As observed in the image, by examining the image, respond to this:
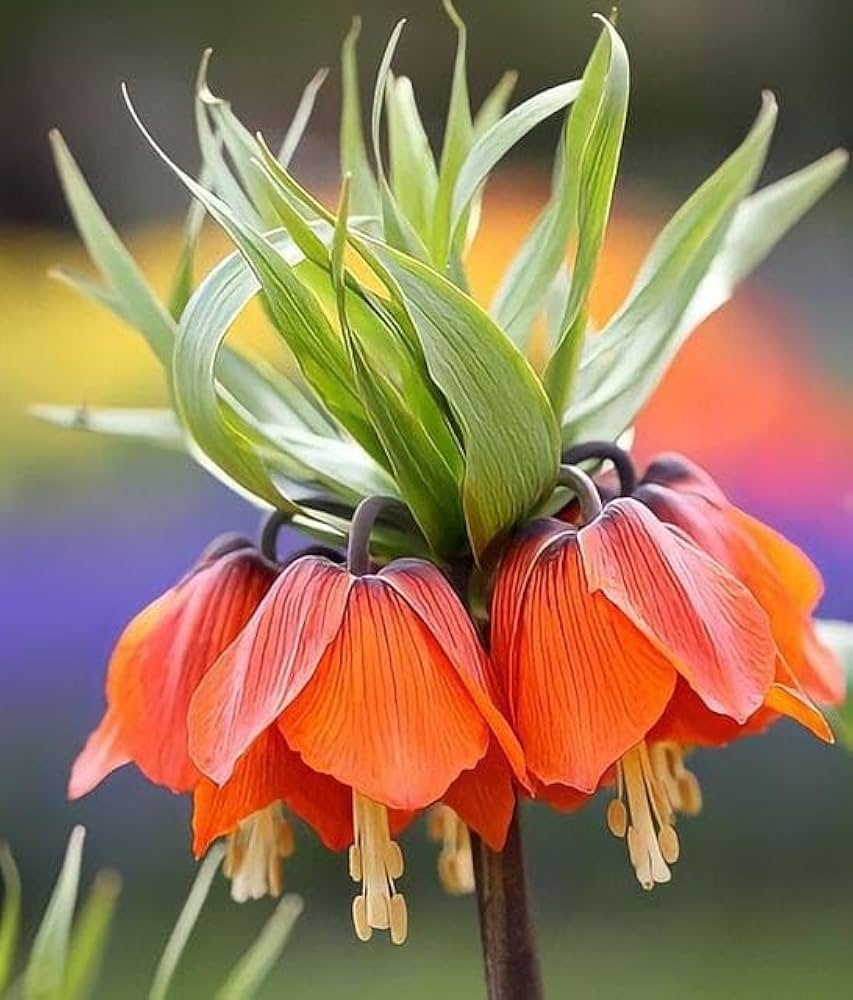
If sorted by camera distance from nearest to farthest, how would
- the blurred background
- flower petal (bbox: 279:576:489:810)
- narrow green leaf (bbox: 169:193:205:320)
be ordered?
flower petal (bbox: 279:576:489:810) → narrow green leaf (bbox: 169:193:205:320) → the blurred background

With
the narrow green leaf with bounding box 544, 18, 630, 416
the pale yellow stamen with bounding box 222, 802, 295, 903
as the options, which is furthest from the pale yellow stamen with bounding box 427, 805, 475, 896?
the narrow green leaf with bounding box 544, 18, 630, 416

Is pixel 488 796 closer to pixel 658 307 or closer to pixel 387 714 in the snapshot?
pixel 387 714

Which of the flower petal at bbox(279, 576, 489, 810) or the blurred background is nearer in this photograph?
the flower petal at bbox(279, 576, 489, 810)

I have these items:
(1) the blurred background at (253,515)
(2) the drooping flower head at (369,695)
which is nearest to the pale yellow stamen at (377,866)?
(2) the drooping flower head at (369,695)

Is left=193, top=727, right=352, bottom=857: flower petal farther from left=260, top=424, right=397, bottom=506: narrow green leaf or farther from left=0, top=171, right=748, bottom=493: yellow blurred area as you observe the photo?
left=0, top=171, right=748, bottom=493: yellow blurred area

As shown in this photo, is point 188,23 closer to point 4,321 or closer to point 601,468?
point 4,321
